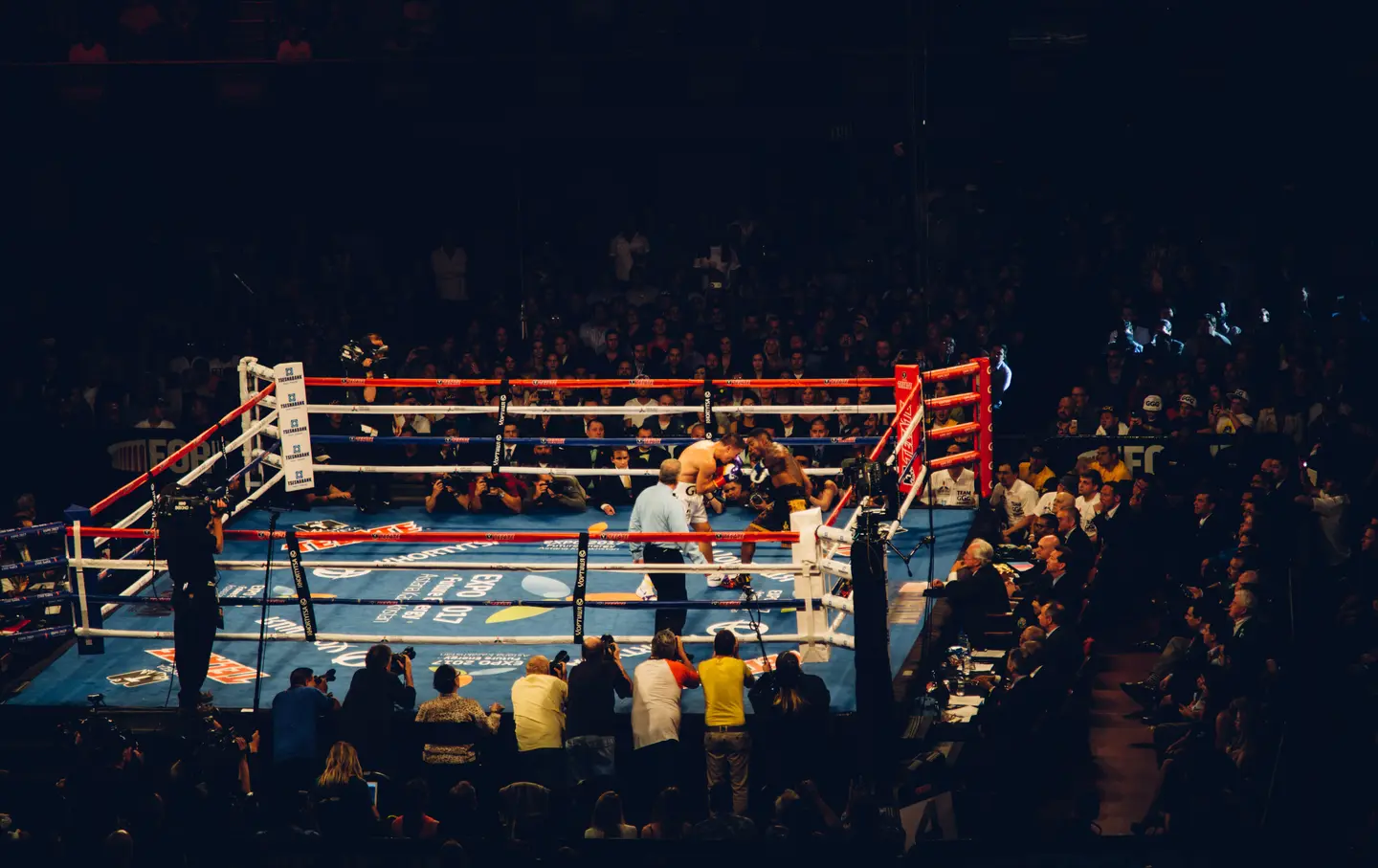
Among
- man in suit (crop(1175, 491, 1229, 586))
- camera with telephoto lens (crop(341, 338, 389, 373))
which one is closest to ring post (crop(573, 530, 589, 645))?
man in suit (crop(1175, 491, 1229, 586))

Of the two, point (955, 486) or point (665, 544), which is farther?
point (955, 486)

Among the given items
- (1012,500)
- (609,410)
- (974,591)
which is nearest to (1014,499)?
(1012,500)

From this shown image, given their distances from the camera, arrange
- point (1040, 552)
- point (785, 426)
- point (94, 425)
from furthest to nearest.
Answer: point (94, 425) < point (785, 426) < point (1040, 552)

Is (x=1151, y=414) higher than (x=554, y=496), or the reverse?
(x=1151, y=414)

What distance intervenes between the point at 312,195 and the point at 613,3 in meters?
4.32

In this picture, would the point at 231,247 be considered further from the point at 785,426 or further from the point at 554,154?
the point at 785,426

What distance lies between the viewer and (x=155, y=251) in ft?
63.6

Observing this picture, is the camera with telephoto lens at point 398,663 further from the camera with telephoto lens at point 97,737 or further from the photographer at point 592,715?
the camera with telephoto lens at point 97,737

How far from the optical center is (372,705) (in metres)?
9.66

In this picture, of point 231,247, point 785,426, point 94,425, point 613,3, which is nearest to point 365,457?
point 94,425

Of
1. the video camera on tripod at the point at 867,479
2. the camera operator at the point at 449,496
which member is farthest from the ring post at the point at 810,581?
the camera operator at the point at 449,496

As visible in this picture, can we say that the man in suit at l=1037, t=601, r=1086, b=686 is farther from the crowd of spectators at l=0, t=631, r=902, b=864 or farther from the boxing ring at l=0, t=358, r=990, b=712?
the crowd of spectators at l=0, t=631, r=902, b=864

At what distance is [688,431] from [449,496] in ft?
7.05

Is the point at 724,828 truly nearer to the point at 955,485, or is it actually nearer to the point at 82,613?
the point at 82,613
